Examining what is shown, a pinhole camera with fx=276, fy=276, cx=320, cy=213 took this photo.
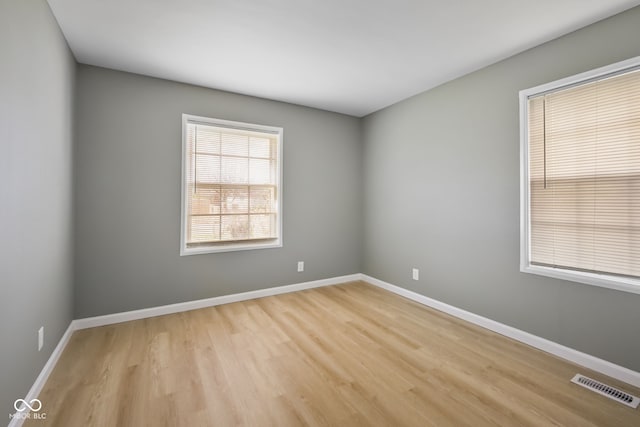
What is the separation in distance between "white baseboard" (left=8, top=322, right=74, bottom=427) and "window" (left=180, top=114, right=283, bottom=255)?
1163mm

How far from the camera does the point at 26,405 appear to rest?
1.59 m

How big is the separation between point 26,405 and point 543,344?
3653 millimetres

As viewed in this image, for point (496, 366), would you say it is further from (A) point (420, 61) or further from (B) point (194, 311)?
(B) point (194, 311)

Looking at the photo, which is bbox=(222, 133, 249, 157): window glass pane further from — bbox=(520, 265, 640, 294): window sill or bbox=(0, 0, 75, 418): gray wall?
bbox=(520, 265, 640, 294): window sill

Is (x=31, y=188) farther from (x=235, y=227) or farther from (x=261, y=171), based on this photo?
(x=261, y=171)

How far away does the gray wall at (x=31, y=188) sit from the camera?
1396 millimetres

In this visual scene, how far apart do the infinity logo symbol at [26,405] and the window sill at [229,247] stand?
1.62 metres

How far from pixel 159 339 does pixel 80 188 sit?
165 centimetres

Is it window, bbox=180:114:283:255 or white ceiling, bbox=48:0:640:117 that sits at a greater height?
white ceiling, bbox=48:0:640:117

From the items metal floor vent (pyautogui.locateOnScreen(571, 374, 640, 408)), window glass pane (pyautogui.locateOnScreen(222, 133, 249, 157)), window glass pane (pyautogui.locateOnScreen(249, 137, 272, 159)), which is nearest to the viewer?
metal floor vent (pyautogui.locateOnScreen(571, 374, 640, 408))

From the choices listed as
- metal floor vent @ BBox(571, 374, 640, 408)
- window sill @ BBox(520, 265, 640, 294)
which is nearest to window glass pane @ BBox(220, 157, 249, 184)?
window sill @ BBox(520, 265, 640, 294)

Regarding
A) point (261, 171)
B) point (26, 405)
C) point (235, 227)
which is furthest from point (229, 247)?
point (26, 405)

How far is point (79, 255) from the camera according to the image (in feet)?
8.84

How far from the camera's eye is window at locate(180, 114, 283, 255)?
127 inches
